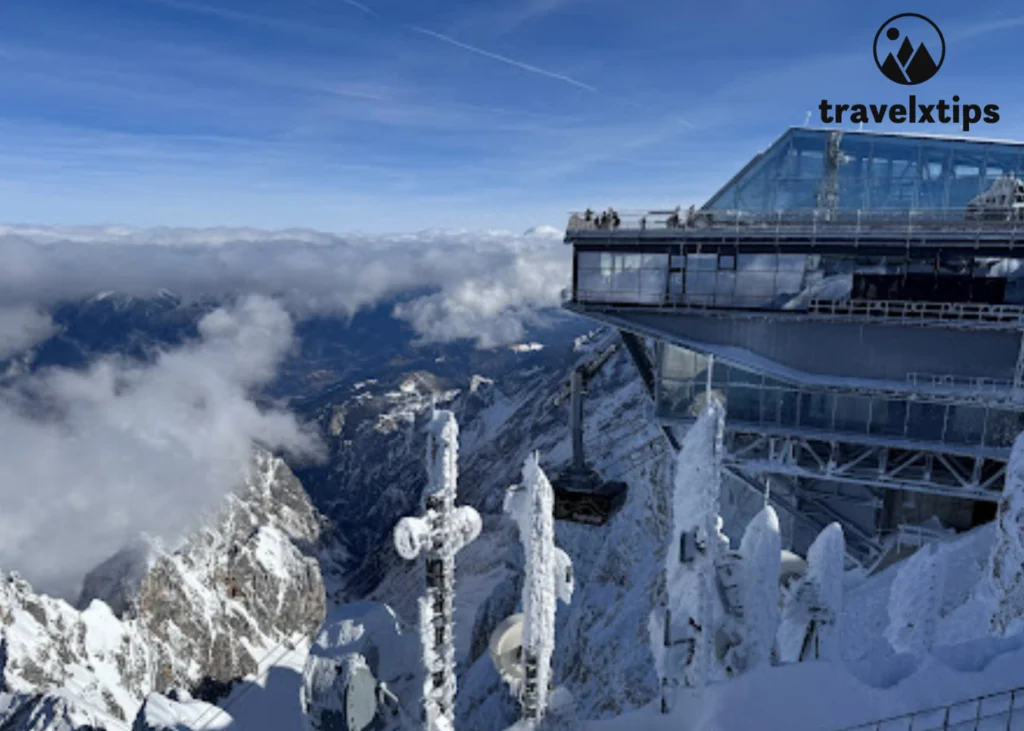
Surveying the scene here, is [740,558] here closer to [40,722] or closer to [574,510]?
[574,510]

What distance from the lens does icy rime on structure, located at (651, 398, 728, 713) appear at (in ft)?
38.9

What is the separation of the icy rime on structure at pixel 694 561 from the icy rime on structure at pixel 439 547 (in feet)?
13.7

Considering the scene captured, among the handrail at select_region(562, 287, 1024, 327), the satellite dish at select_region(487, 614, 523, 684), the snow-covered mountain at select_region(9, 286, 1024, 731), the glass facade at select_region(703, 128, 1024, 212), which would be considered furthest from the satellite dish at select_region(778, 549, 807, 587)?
the glass facade at select_region(703, 128, 1024, 212)

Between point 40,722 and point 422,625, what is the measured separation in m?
86.1

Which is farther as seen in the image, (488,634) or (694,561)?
(488,634)

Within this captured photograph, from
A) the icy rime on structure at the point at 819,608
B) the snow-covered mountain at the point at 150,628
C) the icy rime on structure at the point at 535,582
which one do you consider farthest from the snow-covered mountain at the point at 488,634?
the icy rime on structure at the point at 535,582

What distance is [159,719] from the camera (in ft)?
172

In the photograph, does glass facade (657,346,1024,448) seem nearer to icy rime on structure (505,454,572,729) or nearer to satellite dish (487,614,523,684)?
satellite dish (487,614,523,684)

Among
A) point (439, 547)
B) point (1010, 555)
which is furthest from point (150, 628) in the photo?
point (1010, 555)

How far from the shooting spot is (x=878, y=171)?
3119 centimetres

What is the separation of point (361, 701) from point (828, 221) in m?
25.1

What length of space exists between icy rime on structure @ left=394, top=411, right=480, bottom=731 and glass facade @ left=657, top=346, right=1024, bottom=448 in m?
22.5

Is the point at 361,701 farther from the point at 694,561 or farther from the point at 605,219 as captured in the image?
the point at 605,219

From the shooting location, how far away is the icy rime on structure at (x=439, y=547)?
9.58m
